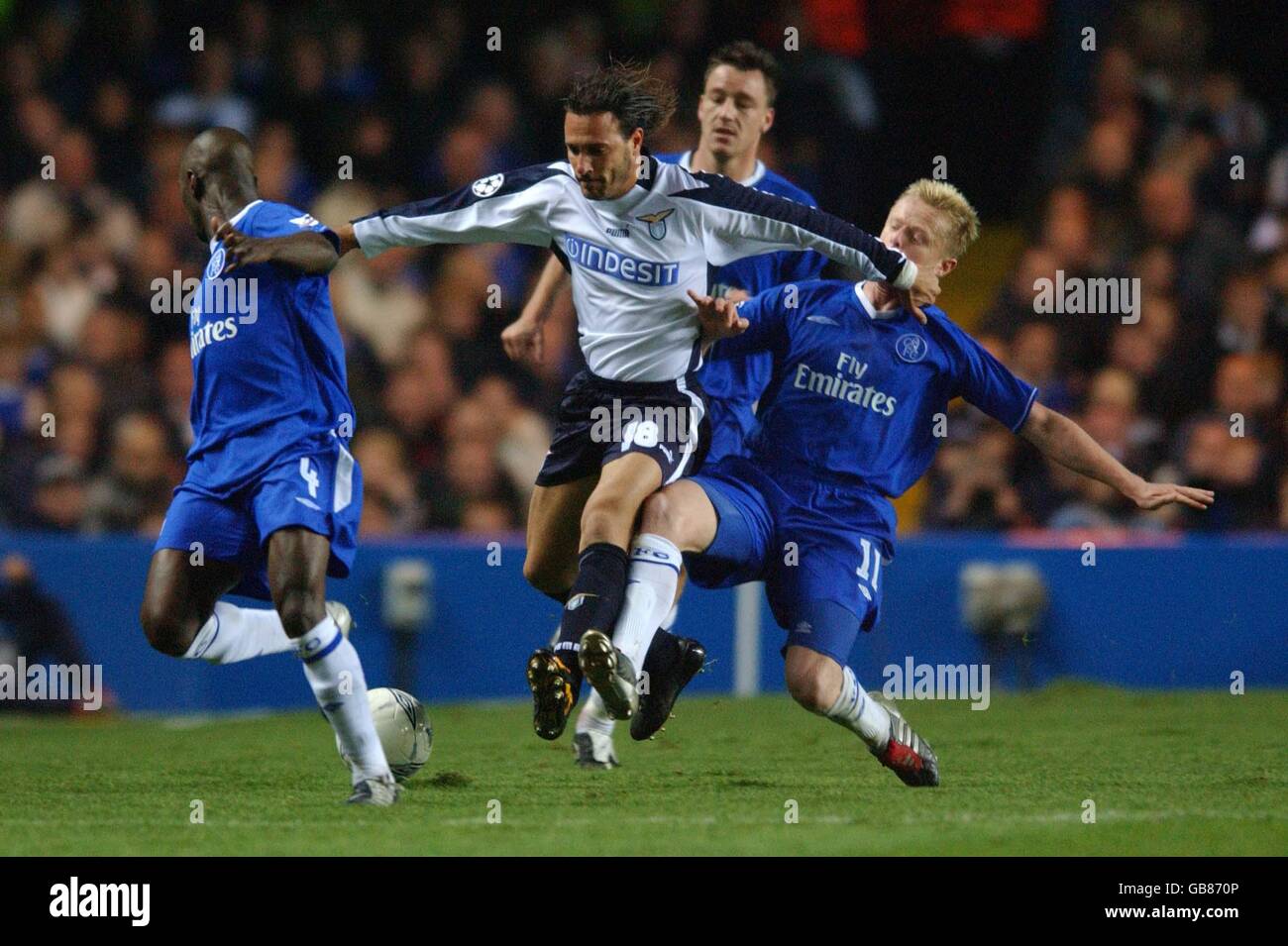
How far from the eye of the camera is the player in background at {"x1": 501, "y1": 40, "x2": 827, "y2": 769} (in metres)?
6.77

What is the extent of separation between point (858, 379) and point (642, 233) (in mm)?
928

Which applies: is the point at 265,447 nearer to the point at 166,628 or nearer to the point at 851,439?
the point at 166,628

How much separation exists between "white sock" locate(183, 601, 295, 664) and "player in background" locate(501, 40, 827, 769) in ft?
3.85

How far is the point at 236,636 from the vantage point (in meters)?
6.94

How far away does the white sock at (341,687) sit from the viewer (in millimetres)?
6082

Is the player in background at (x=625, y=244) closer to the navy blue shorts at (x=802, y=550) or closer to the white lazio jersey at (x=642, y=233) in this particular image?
the white lazio jersey at (x=642, y=233)

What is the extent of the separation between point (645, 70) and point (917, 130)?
6951mm

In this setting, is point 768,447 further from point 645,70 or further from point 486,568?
point 486,568

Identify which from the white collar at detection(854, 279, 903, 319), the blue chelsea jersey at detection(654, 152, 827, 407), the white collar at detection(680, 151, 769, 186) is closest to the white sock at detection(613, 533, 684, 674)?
the blue chelsea jersey at detection(654, 152, 827, 407)

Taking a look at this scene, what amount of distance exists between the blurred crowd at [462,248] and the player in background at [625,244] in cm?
417

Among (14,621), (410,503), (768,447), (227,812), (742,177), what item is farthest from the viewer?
(410,503)

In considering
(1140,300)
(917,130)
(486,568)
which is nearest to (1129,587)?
(1140,300)

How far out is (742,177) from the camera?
7836 mm

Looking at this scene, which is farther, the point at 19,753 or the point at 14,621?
the point at 14,621
